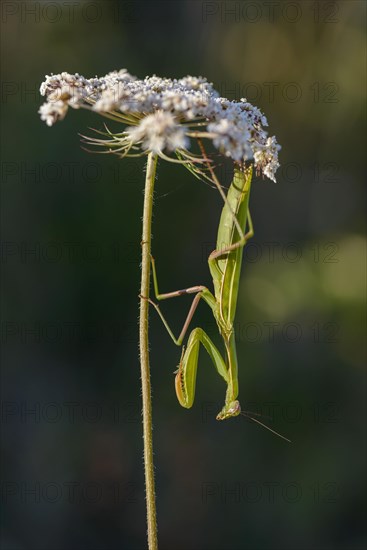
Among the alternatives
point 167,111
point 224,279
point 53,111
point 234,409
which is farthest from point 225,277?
point 53,111

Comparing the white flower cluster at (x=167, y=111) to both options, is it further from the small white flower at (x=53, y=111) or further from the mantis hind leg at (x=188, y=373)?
the mantis hind leg at (x=188, y=373)

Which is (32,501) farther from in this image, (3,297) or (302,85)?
(302,85)

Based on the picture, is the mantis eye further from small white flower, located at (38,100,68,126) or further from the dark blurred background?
the dark blurred background

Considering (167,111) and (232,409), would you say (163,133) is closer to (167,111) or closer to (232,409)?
(167,111)

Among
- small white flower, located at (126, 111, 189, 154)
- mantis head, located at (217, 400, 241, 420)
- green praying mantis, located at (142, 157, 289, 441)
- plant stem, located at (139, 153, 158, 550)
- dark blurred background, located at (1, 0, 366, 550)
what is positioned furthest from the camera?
dark blurred background, located at (1, 0, 366, 550)

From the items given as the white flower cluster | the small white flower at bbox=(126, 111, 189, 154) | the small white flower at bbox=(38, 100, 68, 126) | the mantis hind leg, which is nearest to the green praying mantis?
the mantis hind leg

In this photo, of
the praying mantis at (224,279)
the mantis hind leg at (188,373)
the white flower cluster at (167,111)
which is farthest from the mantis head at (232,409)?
the white flower cluster at (167,111)
